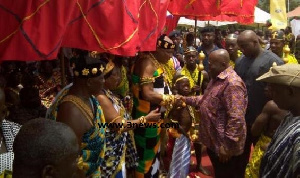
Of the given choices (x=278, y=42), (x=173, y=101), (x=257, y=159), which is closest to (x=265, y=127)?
(x=257, y=159)

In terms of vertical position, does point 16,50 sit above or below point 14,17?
below

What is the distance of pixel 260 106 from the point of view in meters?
4.66

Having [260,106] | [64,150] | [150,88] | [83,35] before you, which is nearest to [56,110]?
[83,35]

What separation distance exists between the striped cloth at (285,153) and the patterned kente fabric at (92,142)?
1182 millimetres

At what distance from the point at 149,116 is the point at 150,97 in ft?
1.72

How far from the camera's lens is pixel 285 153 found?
7.52ft

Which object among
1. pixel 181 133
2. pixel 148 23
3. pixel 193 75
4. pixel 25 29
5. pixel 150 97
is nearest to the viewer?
pixel 25 29

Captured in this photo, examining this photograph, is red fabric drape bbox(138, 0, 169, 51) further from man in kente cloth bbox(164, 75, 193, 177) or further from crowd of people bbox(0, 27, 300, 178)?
man in kente cloth bbox(164, 75, 193, 177)

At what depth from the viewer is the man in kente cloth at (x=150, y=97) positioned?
4.09 meters

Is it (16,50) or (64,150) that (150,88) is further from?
(64,150)

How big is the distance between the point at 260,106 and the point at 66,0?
126 inches

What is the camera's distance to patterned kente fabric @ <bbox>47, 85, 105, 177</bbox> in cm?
264

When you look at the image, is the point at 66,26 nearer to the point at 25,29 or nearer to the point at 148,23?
the point at 25,29

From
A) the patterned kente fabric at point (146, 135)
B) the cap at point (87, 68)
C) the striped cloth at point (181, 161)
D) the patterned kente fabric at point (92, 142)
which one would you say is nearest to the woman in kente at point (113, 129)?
the patterned kente fabric at point (92, 142)
